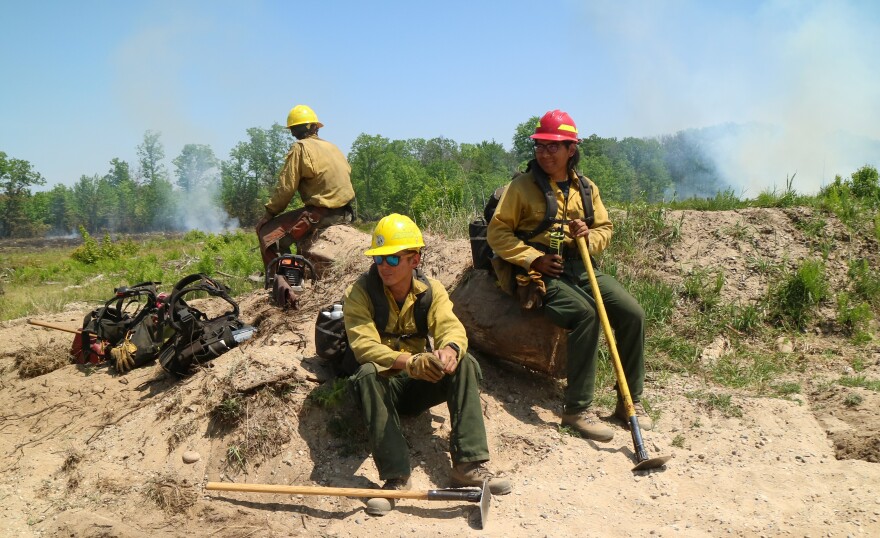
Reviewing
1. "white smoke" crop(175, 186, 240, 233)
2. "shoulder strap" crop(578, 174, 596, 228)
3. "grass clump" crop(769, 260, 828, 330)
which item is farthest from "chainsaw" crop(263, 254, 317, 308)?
"white smoke" crop(175, 186, 240, 233)

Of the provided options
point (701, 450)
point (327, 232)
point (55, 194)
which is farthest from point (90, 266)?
point (55, 194)

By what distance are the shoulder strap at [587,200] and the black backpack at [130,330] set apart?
147 inches

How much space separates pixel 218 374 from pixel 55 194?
49269 mm

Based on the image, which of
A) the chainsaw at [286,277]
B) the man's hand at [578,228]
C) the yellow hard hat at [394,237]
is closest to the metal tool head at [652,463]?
the man's hand at [578,228]

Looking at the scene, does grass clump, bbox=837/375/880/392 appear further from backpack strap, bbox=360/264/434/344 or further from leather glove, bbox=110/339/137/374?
leather glove, bbox=110/339/137/374

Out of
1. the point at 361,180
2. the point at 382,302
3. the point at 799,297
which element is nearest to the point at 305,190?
the point at 382,302

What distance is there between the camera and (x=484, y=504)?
3807mm

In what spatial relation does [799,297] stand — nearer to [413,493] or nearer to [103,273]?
[413,493]

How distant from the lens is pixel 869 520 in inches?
145

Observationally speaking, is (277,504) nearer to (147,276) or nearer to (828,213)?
(828,213)

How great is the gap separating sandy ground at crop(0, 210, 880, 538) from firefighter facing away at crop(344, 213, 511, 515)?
0.25 meters

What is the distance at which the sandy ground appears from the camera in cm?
392

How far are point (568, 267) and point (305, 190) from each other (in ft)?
14.7

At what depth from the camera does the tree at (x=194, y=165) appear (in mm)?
47938
